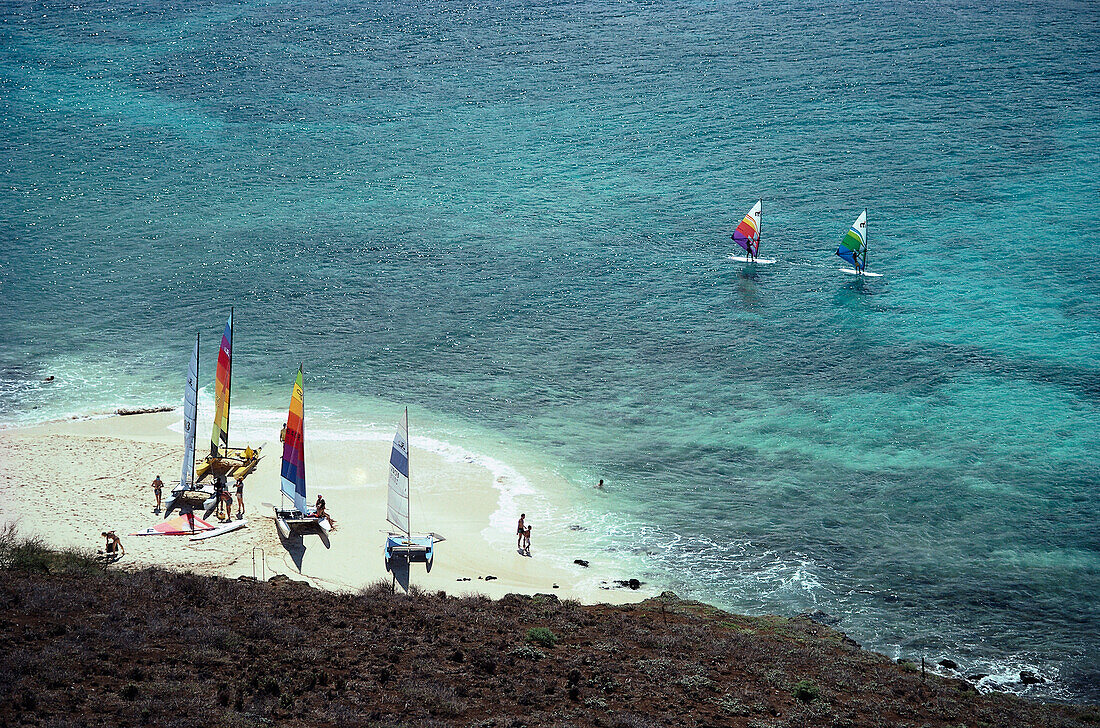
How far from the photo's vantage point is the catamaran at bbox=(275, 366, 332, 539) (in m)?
33.1

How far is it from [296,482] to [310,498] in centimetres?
222

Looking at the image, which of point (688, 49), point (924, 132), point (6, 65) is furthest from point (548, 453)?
point (6, 65)

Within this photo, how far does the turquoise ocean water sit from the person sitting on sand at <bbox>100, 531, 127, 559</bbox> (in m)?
14.6

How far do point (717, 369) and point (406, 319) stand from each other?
17.2 m

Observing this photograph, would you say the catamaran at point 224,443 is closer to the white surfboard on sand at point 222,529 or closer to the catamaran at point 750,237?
the white surfboard on sand at point 222,529

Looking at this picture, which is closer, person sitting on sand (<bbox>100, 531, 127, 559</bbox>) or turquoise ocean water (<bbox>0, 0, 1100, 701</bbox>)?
person sitting on sand (<bbox>100, 531, 127, 559</bbox>)

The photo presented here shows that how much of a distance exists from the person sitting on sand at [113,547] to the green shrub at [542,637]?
1370 cm

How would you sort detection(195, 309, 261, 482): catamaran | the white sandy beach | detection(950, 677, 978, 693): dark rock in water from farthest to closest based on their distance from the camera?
detection(195, 309, 261, 482): catamaran, the white sandy beach, detection(950, 677, 978, 693): dark rock in water

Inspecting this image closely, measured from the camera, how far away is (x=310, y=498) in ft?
117

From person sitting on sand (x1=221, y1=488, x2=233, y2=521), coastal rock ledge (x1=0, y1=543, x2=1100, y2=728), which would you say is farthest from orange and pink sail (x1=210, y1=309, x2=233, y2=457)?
coastal rock ledge (x1=0, y1=543, x2=1100, y2=728)

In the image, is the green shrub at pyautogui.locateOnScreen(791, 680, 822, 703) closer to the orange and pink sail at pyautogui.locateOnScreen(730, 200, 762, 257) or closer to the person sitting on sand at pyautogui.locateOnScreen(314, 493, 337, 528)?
the person sitting on sand at pyautogui.locateOnScreen(314, 493, 337, 528)

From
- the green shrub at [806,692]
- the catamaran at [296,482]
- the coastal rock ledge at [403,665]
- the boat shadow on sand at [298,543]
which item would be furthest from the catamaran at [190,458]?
the green shrub at [806,692]

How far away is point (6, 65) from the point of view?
9269 centimetres

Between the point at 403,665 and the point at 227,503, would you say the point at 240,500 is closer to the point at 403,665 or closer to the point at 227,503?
the point at 227,503
